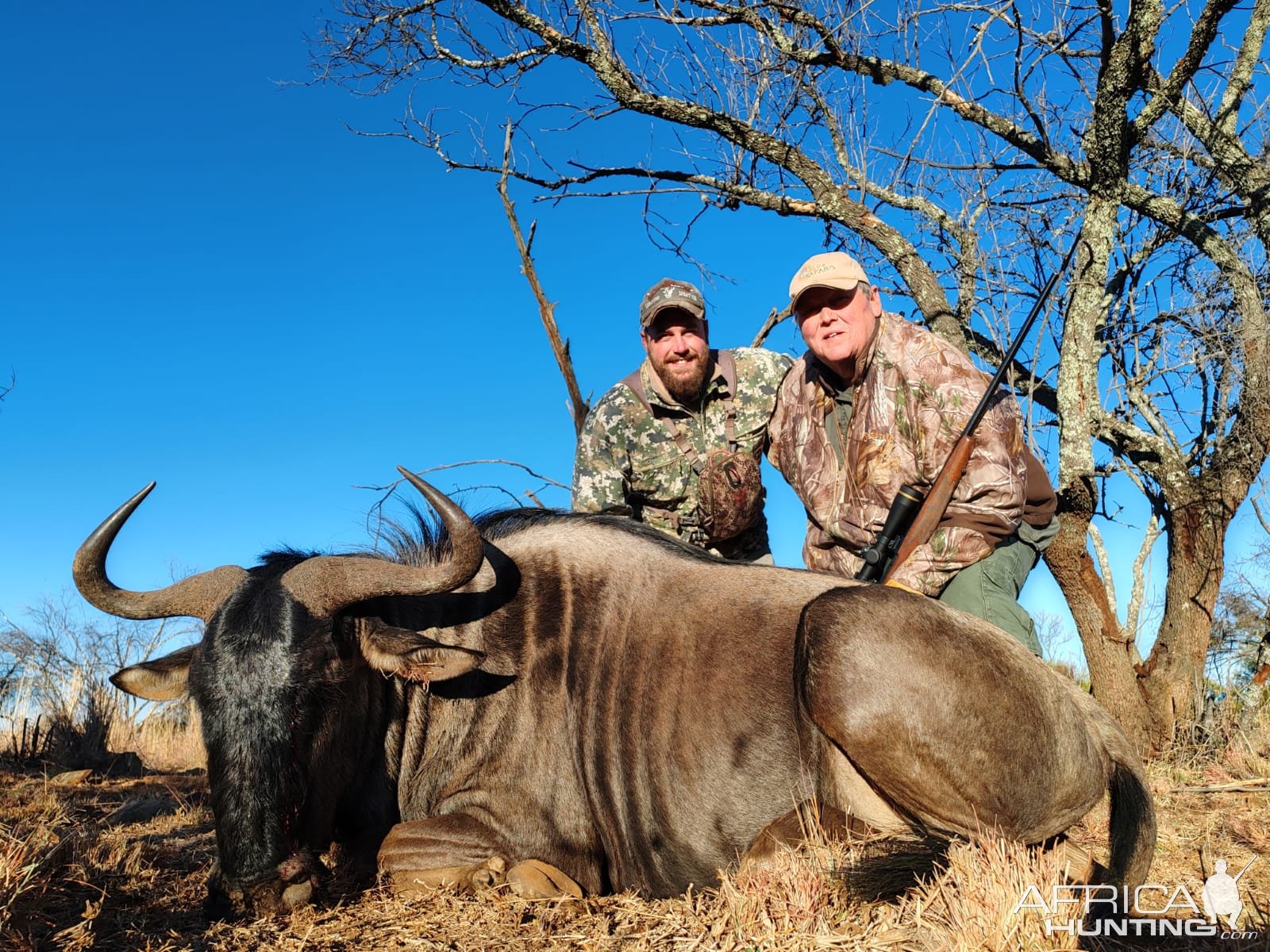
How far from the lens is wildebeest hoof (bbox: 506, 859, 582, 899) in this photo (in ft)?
12.5

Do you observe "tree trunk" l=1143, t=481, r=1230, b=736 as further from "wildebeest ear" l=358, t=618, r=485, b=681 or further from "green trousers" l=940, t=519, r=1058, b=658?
"wildebeest ear" l=358, t=618, r=485, b=681

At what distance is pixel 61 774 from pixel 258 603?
525cm

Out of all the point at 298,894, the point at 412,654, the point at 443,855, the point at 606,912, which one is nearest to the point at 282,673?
the point at 412,654

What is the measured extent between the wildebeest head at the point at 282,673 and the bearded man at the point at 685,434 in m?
2.36

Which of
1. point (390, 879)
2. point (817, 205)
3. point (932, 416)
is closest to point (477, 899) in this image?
point (390, 879)

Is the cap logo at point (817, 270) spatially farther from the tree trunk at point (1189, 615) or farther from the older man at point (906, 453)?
the tree trunk at point (1189, 615)

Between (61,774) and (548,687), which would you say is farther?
(61,774)

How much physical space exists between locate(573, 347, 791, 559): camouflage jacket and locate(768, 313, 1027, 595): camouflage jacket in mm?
593

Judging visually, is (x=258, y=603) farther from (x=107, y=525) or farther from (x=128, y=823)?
(x=128, y=823)

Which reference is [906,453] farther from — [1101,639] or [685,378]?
[1101,639]

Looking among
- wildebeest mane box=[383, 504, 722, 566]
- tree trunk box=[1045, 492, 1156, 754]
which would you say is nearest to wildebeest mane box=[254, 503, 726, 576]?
wildebeest mane box=[383, 504, 722, 566]

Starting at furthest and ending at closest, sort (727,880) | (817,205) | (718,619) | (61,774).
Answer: (817,205) → (61,774) → (718,619) → (727,880)

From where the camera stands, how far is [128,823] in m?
5.86

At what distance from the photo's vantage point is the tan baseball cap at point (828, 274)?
528 cm
